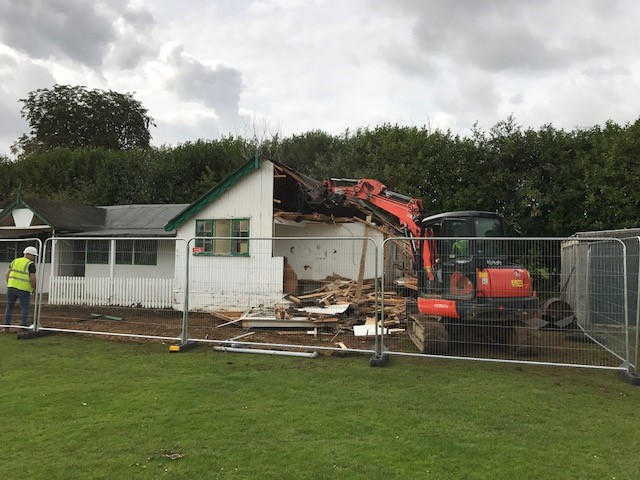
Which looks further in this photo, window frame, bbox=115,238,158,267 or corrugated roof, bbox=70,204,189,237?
corrugated roof, bbox=70,204,189,237

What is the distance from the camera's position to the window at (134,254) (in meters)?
14.4

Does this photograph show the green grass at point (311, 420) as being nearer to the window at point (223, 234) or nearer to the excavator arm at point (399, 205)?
the excavator arm at point (399, 205)

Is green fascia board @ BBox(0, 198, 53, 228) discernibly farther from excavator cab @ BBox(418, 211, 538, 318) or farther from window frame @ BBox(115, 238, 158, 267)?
excavator cab @ BBox(418, 211, 538, 318)

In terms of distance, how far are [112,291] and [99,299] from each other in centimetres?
43

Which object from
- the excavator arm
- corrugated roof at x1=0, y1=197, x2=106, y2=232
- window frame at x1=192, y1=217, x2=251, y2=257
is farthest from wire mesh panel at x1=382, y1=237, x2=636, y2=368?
corrugated roof at x1=0, y1=197, x2=106, y2=232

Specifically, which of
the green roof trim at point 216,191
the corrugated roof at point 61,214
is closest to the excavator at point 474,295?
the green roof trim at point 216,191

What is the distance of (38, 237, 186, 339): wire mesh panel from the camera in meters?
10.6

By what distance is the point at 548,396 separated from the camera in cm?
638

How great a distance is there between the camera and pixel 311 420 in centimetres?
528

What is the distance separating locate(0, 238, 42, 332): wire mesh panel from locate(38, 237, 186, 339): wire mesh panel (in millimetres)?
317

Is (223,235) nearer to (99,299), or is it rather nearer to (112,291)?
(112,291)

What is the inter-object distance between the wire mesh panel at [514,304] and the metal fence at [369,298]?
0.02 meters

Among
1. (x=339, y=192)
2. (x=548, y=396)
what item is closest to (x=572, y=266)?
(x=548, y=396)

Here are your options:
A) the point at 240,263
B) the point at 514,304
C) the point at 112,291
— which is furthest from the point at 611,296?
the point at 112,291
